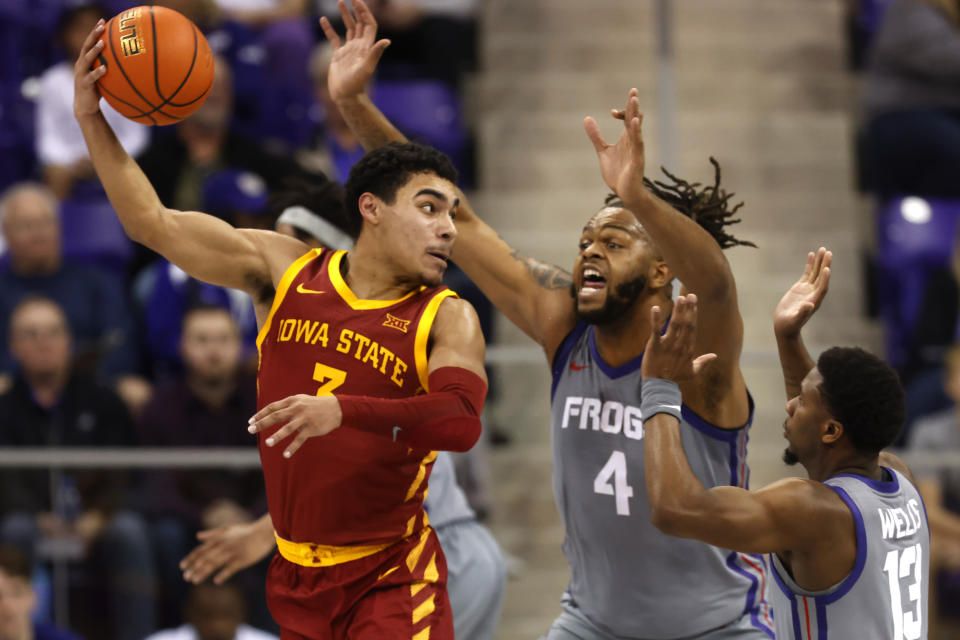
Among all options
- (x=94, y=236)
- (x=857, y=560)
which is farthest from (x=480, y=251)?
(x=94, y=236)

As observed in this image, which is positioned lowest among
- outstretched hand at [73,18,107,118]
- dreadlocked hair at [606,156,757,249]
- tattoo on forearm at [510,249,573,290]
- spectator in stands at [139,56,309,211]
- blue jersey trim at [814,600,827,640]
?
blue jersey trim at [814,600,827,640]

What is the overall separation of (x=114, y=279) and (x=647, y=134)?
11.8ft

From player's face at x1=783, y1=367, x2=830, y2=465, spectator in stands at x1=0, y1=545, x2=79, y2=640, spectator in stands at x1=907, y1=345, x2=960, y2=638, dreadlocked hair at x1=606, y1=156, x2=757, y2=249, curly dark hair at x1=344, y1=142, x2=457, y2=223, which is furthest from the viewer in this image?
spectator in stands at x1=907, y1=345, x2=960, y2=638

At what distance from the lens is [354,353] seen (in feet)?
13.9

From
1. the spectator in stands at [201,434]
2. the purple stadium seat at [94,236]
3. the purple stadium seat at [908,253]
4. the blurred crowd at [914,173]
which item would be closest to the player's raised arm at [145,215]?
the spectator in stands at [201,434]

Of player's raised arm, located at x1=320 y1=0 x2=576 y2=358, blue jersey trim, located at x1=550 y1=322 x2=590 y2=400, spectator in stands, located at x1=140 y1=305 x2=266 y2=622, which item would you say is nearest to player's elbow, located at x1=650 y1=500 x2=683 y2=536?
blue jersey trim, located at x1=550 y1=322 x2=590 y2=400

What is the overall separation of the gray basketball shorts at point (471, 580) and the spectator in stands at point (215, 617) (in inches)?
60.9

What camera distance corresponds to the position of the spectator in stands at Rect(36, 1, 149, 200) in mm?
8750

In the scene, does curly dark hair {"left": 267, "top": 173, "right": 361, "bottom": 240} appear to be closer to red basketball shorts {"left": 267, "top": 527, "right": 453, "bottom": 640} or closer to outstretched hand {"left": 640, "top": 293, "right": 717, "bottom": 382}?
red basketball shorts {"left": 267, "top": 527, "right": 453, "bottom": 640}

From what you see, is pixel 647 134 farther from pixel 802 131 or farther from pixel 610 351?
pixel 610 351

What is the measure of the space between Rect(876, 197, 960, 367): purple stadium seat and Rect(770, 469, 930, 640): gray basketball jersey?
4449 mm

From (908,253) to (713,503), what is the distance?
5.40 metres

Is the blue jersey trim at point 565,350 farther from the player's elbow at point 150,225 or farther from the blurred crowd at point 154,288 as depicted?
the player's elbow at point 150,225

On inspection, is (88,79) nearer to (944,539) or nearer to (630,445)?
(630,445)
